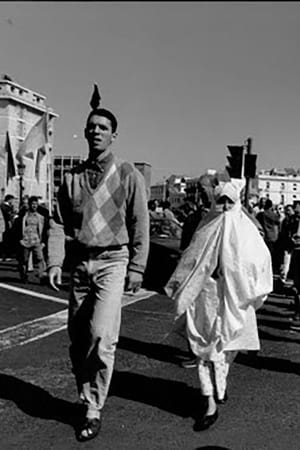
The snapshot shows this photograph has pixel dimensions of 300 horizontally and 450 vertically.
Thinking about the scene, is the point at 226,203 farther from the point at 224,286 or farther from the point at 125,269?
the point at 125,269

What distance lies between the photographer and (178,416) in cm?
466

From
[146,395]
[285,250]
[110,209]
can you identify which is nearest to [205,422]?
[146,395]

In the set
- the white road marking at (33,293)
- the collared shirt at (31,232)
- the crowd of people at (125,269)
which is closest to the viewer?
the crowd of people at (125,269)

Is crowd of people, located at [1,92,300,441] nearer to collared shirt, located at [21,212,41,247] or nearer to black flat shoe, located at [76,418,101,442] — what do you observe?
black flat shoe, located at [76,418,101,442]

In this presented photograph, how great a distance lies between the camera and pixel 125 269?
4332mm

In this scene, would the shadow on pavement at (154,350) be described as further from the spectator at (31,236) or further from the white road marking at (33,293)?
the spectator at (31,236)

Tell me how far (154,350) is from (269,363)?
1.21 m

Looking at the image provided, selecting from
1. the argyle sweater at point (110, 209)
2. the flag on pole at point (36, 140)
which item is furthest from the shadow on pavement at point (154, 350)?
the flag on pole at point (36, 140)

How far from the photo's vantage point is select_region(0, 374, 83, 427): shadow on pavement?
4.56 m

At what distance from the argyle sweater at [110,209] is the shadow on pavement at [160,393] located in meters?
1.21

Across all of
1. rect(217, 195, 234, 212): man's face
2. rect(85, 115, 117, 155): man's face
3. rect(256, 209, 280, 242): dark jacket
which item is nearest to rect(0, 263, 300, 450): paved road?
rect(217, 195, 234, 212): man's face

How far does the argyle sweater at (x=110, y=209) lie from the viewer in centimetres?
425

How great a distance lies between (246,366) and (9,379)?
225cm

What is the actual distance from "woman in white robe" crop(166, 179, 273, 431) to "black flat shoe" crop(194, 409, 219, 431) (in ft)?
0.05
